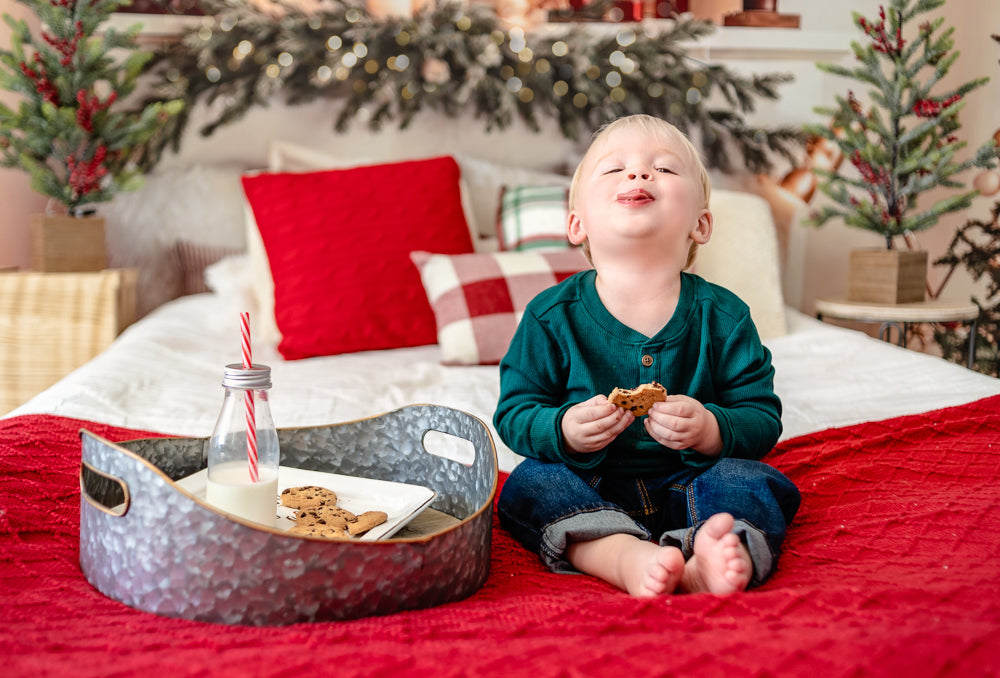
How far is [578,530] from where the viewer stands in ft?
2.78

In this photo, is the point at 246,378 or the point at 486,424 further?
the point at 486,424

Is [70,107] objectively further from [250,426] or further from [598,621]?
[598,621]

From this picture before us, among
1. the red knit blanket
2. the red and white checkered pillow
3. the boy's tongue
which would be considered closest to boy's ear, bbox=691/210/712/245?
the boy's tongue

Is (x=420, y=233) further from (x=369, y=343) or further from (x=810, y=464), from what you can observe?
(x=810, y=464)

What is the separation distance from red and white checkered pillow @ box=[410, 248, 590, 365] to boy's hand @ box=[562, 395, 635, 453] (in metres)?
0.76

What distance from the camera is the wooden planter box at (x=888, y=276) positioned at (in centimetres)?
218

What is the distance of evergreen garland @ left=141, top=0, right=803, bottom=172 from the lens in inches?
89.4

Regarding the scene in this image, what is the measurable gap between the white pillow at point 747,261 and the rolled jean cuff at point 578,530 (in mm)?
1093

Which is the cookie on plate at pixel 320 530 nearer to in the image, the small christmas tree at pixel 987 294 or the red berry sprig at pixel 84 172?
the red berry sprig at pixel 84 172

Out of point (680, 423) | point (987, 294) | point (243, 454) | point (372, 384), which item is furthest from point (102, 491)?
point (987, 294)

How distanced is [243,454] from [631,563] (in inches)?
14.6

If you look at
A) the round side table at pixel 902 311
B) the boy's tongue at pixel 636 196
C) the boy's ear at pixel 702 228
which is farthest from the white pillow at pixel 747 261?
the boy's tongue at pixel 636 196

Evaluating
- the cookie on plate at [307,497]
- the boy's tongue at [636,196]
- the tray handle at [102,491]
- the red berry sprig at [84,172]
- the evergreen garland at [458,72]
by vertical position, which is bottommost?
the cookie on plate at [307,497]

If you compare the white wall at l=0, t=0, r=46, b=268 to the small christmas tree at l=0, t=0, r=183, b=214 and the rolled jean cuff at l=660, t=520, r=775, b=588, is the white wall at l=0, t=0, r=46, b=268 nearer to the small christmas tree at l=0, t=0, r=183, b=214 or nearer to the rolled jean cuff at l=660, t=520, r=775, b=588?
the small christmas tree at l=0, t=0, r=183, b=214
